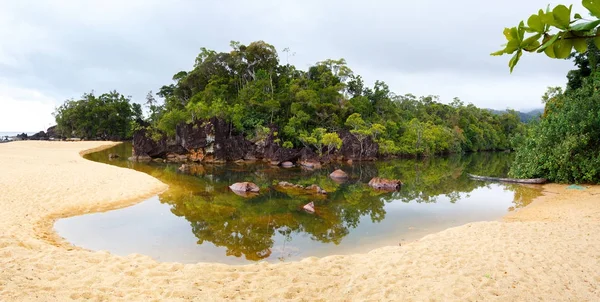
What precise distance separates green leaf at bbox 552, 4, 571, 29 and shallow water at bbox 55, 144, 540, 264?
26.5 feet

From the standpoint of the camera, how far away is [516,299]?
5074 mm

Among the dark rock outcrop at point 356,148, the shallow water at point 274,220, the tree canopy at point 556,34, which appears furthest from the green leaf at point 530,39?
the dark rock outcrop at point 356,148

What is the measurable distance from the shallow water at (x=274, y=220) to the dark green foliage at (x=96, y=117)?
6467cm

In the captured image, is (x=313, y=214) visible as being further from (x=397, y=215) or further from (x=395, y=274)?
(x=395, y=274)

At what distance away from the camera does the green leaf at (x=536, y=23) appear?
2.03 meters

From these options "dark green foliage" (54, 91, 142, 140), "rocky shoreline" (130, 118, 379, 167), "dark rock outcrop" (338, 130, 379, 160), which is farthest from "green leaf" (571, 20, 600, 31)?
"dark green foliage" (54, 91, 142, 140)

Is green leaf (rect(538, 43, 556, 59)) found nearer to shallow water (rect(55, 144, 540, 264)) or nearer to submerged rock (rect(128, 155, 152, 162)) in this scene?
shallow water (rect(55, 144, 540, 264))

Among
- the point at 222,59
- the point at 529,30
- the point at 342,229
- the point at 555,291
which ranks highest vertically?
the point at 222,59

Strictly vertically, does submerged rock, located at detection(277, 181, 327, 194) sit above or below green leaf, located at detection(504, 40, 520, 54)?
below

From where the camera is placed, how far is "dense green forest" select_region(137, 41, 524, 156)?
1642 inches

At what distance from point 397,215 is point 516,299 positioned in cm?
Result: 910

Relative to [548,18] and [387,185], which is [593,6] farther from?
[387,185]

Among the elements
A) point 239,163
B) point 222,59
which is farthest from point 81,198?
point 222,59

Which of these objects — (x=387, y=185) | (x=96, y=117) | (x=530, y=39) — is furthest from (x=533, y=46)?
(x=96, y=117)
